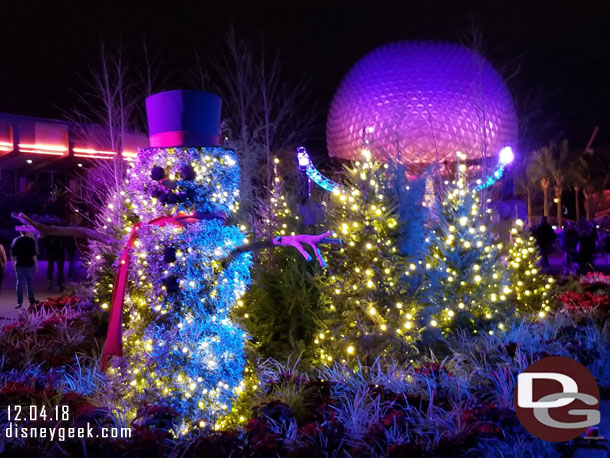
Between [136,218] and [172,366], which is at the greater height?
[136,218]

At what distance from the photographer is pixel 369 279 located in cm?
666

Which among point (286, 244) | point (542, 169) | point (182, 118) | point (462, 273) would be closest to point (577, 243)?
point (462, 273)

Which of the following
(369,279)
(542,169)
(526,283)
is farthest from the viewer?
(542,169)

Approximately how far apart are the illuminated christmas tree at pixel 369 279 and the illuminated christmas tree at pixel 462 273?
1.23 metres

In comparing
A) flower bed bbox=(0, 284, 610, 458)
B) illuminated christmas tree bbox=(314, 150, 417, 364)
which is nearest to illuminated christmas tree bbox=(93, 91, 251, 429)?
flower bed bbox=(0, 284, 610, 458)

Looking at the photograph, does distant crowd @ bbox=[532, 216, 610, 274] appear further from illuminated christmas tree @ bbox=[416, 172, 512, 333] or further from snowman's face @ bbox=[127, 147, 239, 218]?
snowman's face @ bbox=[127, 147, 239, 218]

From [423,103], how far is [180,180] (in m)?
19.3

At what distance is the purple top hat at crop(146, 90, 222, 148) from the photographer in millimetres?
4395

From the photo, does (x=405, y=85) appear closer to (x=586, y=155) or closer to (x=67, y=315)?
(x=67, y=315)

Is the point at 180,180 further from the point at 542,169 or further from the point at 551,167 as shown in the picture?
the point at 542,169

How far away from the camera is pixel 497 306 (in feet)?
27.4

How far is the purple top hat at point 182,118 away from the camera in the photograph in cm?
439

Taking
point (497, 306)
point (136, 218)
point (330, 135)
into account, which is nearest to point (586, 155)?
point (330, 135)

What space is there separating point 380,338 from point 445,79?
1777 centimetres
